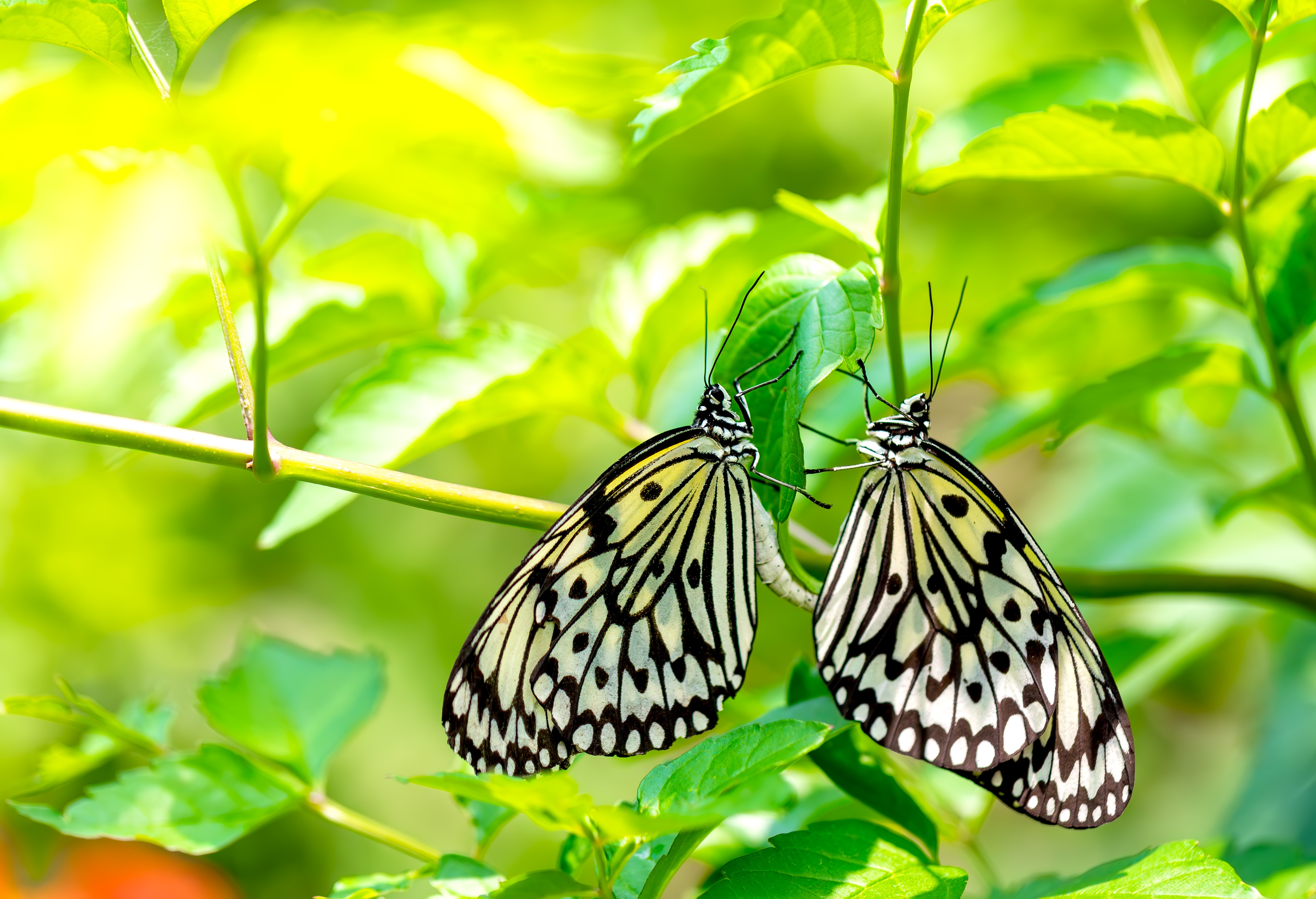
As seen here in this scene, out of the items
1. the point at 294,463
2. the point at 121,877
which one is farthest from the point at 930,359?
the point at 121,877

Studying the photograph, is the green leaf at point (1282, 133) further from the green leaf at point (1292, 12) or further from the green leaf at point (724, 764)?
the green leaf at point (724, 764)

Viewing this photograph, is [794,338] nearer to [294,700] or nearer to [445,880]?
[445,880]

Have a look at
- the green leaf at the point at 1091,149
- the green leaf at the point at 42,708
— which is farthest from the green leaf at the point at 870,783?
the green leaf at the point at 42,708

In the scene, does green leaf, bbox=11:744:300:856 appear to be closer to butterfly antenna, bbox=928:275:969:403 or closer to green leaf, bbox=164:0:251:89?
green leaf, bbox=164:0:251:89

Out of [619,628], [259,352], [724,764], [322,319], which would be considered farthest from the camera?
[322,319]

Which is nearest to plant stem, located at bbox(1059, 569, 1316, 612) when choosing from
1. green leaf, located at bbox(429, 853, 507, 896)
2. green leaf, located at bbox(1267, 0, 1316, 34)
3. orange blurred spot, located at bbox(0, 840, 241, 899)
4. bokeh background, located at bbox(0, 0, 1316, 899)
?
bokeh background, located at bbox(0, 0, 1316, 899)

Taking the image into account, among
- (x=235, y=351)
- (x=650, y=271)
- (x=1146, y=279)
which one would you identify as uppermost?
(x=650, y=271)
